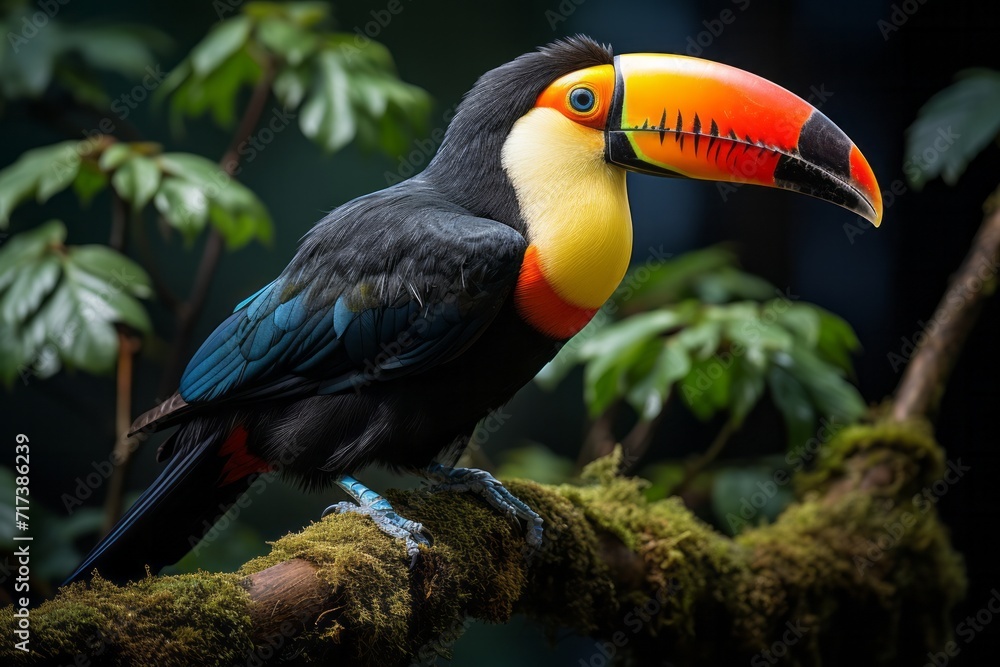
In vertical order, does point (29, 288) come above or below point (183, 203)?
below

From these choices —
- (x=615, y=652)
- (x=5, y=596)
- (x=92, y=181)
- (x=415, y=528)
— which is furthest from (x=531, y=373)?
(x=5, y=596)

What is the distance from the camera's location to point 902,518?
2582mm

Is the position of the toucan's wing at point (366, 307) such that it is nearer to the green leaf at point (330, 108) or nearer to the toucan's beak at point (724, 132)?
the toucan's beak at point (724, 132)

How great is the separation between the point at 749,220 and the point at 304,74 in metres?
2.14

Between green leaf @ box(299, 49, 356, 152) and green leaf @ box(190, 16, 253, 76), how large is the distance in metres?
0.24

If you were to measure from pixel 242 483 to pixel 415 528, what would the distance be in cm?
52

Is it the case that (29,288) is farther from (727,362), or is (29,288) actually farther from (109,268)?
(727,362)

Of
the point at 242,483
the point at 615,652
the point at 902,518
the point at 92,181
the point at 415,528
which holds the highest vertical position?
the point at 92,181

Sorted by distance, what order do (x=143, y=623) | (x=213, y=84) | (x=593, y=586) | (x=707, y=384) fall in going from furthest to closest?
(x=213, y=84), (x=707, y=384), (x=593, y=586), (x=143, y=623)

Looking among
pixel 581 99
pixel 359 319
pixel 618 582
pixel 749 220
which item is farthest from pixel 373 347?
pixel 749 220

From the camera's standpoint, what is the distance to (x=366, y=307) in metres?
1.82

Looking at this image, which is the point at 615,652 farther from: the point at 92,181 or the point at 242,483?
the point at 92,181

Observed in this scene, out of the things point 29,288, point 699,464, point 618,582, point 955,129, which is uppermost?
point 955,129

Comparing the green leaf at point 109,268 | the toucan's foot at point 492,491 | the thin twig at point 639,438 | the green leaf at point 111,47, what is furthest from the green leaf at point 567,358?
the green leaf at point 111,47
